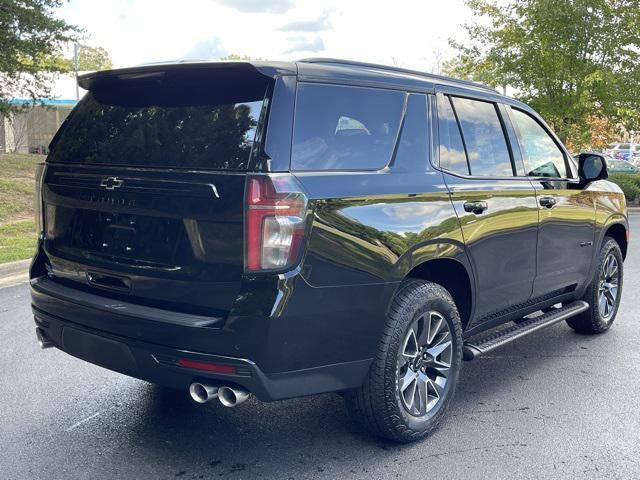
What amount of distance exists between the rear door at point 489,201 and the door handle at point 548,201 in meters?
0.10

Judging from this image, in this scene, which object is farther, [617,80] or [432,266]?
[617,80]

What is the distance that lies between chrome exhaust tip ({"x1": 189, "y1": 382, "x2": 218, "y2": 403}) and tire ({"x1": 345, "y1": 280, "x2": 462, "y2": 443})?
753mm

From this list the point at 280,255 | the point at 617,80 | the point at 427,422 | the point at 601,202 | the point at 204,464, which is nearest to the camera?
the point at 280,255

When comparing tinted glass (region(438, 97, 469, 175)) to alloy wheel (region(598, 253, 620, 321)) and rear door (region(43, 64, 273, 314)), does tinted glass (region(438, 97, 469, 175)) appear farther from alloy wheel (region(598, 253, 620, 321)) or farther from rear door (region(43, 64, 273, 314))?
alloy wheel (region(598, 253, 620, 321))

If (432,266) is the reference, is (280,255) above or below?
above

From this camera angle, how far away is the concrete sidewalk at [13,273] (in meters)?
8.30

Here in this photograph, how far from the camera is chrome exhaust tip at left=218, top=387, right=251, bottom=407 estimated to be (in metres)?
3.14

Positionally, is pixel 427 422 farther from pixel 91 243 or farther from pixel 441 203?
pixel 91 243

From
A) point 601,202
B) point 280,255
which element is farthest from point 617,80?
Result: point 280,255

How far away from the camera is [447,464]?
11.6 feet

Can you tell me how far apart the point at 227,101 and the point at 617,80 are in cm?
1726

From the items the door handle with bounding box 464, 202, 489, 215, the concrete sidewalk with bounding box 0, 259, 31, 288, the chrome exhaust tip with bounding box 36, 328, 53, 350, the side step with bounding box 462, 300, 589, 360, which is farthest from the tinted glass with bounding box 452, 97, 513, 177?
the concrete sidewalk with bounding box 0, 259, 31, 288

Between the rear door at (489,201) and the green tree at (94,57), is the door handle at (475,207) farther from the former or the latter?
the green tree at (94,57)

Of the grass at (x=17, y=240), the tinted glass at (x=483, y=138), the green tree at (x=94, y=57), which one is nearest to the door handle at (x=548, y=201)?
the tinted glass at (x=483, y=138)
